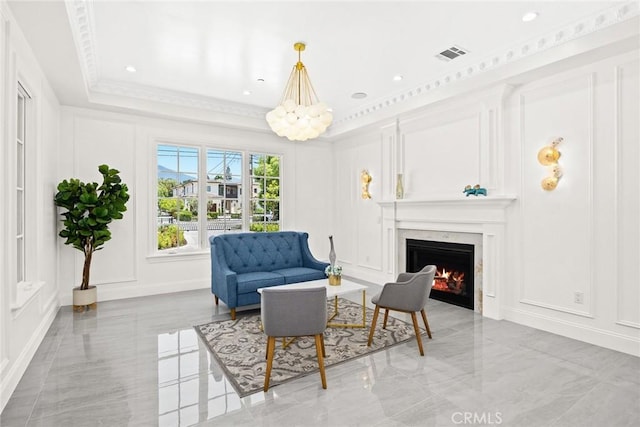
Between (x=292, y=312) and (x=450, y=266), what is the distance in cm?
324

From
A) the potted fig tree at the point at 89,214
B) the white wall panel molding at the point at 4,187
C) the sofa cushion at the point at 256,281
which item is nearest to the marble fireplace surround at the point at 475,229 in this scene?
the sofa cushion at the point at 256,281

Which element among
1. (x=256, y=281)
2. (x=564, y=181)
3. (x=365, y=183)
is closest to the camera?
(x=564, y=181)

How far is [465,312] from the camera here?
4414mm

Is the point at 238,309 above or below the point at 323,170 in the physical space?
below

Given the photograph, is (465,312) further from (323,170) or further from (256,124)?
(256,124)

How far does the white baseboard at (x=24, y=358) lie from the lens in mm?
2350

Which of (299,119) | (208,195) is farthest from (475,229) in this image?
(208,195)

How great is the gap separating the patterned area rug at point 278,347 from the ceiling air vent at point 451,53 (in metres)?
3.13

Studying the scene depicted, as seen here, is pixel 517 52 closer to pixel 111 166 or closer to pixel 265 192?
pixel 265 192

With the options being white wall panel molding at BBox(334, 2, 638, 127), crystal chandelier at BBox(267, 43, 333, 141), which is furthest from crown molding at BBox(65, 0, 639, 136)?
crystal chandelier at BBox(267, 43, 333, 141)

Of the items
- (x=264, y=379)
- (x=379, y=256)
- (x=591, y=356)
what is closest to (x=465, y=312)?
(x=591, y=356)

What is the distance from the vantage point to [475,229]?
14.5ft

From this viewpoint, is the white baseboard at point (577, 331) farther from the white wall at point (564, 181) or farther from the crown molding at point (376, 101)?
the crown molding at point (376, 101)

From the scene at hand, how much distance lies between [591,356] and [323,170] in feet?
17.2
